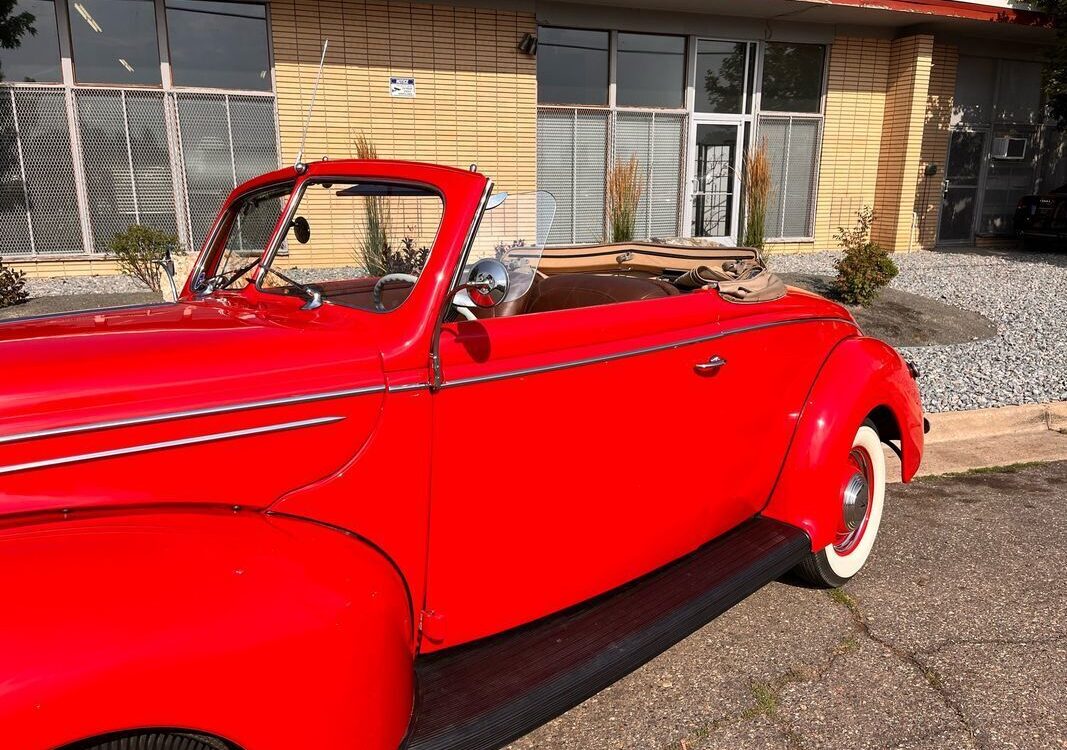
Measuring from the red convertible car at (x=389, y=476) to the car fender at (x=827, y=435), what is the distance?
0.04ft

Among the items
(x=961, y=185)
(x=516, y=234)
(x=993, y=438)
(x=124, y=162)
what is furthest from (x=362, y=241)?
(x=961, y=185)

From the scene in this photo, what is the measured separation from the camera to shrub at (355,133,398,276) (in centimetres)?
252

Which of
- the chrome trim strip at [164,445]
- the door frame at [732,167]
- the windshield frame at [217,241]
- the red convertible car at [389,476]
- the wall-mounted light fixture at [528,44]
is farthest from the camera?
the door frame at [732,167]

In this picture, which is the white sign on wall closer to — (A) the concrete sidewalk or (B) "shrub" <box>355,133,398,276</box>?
(A) the concrete sidewalk

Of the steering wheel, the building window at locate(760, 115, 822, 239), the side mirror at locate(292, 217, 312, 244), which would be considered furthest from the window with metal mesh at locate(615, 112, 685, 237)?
the steering wheel

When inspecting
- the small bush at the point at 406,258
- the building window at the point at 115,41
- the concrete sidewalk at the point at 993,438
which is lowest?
the concrete sidewalk at the point at 993,438

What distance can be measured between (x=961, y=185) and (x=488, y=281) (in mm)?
15695

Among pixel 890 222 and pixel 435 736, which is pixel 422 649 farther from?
pixel 890 222

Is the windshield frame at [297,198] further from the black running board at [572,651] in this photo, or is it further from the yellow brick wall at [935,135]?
the yellow brick wall at [935,135]

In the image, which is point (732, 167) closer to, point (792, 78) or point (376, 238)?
point (792, 78)

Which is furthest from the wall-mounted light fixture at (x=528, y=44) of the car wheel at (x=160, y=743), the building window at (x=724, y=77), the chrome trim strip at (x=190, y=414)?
the car wheel at (x=160, y=743)

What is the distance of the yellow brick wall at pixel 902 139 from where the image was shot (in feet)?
40.9

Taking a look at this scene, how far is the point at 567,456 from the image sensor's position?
2.22 meters

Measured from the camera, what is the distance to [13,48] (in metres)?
9.11
